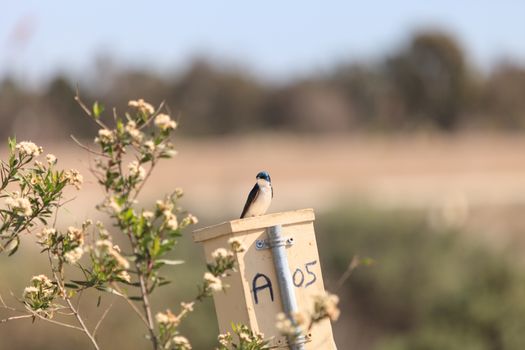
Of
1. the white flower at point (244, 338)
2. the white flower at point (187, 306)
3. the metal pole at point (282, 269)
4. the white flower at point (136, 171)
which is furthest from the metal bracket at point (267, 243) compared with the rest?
the white flower at point (136, 171)

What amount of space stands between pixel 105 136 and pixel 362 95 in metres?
68.4

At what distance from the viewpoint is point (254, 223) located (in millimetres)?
4203

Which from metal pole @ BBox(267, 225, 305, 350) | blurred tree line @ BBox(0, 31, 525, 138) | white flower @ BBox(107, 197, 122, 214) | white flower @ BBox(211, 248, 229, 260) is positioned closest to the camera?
white flower @ BBox(107, 197, 122, 214)

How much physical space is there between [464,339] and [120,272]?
14407mm

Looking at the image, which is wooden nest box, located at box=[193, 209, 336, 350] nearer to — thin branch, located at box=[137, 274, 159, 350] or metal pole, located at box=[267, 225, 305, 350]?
metal pole, located at box=[267, 225, 305, 350]

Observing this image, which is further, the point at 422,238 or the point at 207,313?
the point at 422,238

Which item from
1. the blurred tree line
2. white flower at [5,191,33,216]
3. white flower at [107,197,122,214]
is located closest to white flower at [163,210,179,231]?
white flower at [107,197,122,214]

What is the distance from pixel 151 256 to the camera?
3.57 meters

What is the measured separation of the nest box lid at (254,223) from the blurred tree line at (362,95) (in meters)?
56.2

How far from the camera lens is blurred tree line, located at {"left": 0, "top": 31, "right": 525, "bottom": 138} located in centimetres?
6519

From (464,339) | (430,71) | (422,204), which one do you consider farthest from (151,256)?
(430,71)

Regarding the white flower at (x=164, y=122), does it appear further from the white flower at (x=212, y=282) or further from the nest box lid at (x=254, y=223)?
the nest box lid at (x=254, y=223)

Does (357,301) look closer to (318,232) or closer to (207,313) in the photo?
(318,232)

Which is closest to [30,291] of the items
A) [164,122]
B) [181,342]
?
[181,342]
